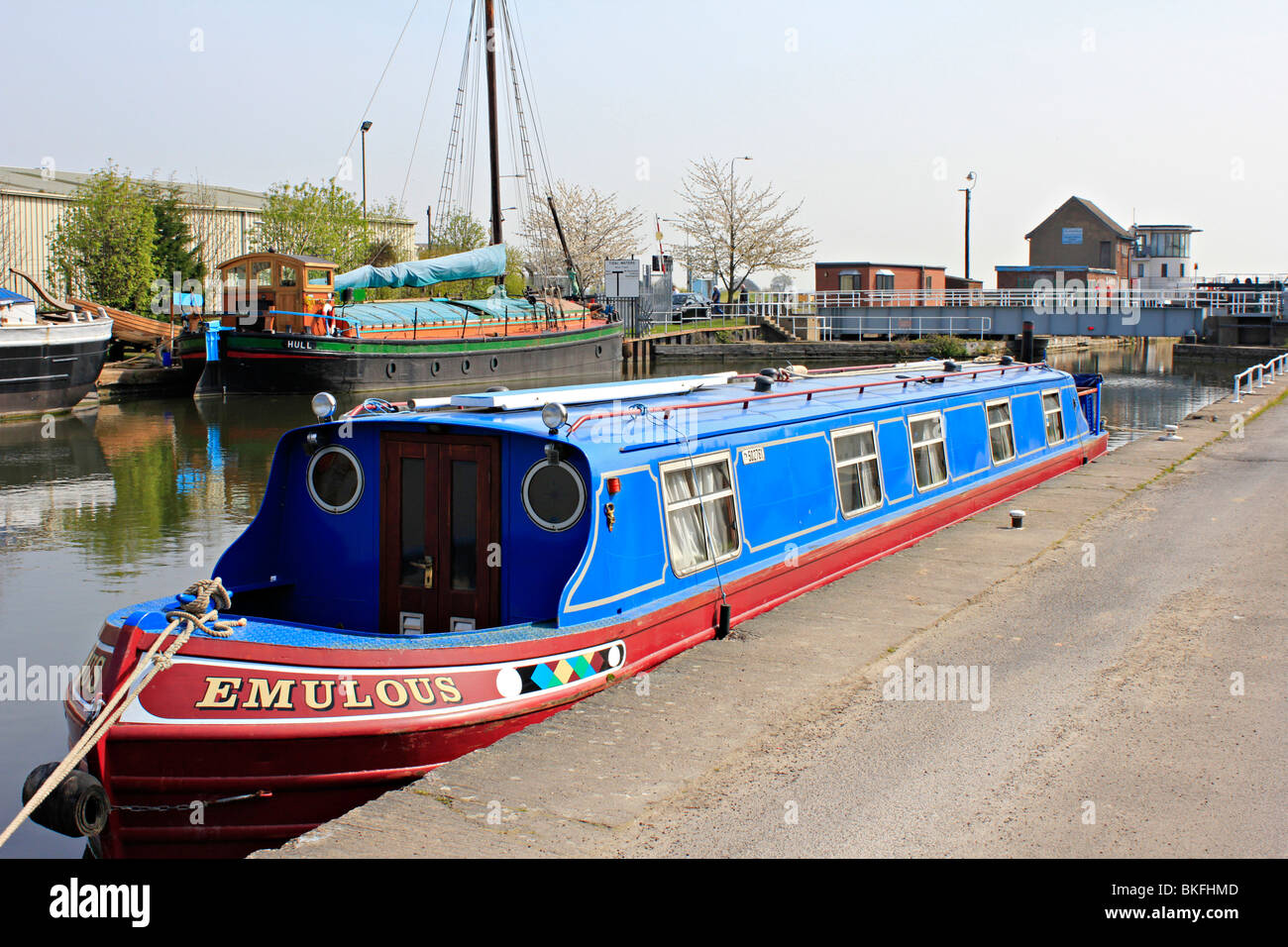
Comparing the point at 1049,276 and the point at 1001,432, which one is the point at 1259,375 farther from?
the point at 1049,276

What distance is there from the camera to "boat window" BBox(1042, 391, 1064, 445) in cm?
1850

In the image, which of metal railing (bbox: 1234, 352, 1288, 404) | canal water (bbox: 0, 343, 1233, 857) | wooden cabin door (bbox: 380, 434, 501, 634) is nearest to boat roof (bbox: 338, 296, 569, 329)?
canal water (bbox: 0, 343, 1233, 857)

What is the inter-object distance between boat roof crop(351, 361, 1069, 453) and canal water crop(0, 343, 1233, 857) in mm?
3957

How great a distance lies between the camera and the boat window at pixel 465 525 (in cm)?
844

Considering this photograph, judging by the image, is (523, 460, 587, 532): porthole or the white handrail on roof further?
the white handrail on roof

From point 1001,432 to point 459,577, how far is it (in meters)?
10.2

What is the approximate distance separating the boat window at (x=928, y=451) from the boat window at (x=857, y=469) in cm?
109

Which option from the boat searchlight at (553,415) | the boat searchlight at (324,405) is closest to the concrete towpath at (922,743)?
the boat searchlight at (553,415)

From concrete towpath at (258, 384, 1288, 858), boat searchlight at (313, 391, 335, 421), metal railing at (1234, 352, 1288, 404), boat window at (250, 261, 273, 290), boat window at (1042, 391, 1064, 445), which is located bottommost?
concrete towpath at (258, 384, 1288, 858)

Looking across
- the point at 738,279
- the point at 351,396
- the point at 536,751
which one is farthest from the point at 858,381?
the point at 738,279

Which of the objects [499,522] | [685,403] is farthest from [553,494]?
[685,403]

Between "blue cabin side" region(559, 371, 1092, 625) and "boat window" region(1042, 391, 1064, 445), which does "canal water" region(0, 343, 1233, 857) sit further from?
"boat window" region(1042, 391, 1064, 445)
